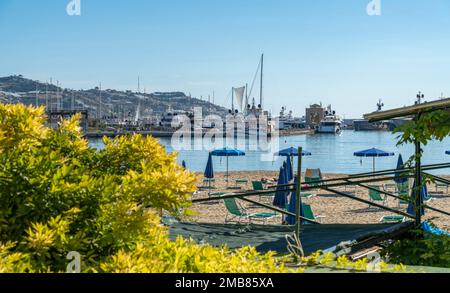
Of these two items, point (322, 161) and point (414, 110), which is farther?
point (322, 161)

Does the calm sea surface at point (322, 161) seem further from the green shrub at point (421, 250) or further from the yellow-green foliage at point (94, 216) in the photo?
the yellow-green foliage at point (94, 216)

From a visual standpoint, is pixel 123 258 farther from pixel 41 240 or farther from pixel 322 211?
pixel 322 211

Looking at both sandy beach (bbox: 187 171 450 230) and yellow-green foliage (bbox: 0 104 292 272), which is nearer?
yellow-green foliage (bbox: 0 104 292 272)

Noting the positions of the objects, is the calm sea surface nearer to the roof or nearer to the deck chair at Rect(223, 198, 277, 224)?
the deck chair at Rect(223, 198, 277, 224)

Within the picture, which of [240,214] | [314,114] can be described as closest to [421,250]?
[240,214]

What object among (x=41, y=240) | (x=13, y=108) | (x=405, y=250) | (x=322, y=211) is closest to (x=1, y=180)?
(x=41, y=240)

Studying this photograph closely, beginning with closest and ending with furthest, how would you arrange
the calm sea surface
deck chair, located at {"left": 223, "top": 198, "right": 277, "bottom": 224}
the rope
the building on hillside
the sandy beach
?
1. the rope
2. deck chair, located at {"left": 223, "top": 198, "right": 277, "bottom": 224}
3. the sandy beach
4. the calm sea surface
5. the building on hillside

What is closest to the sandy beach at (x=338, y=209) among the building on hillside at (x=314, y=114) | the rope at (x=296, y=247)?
the rope at (x=296, y=247)

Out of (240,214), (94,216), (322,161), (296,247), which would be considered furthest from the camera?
(322,161)

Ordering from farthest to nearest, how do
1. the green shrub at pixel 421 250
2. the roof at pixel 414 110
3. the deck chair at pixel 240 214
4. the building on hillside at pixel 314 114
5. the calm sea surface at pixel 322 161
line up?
1. the building on hillside at pixel 314 114
2. the calm sea surface at pixel 322 161
3. the deck chair at pixel 240 214
4. the green shrub at pixel 421 250
5. the roof at pixel 414 110

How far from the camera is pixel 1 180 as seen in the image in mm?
2141

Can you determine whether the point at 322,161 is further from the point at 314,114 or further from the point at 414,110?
the point at 314,114

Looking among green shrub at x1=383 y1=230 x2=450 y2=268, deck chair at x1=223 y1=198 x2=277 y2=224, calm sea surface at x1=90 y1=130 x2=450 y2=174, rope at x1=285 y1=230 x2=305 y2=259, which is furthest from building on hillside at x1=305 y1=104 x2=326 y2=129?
rope at x1=285 y1=230 x2=305 y2=259

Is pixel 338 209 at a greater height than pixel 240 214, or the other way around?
pixel 240 214
